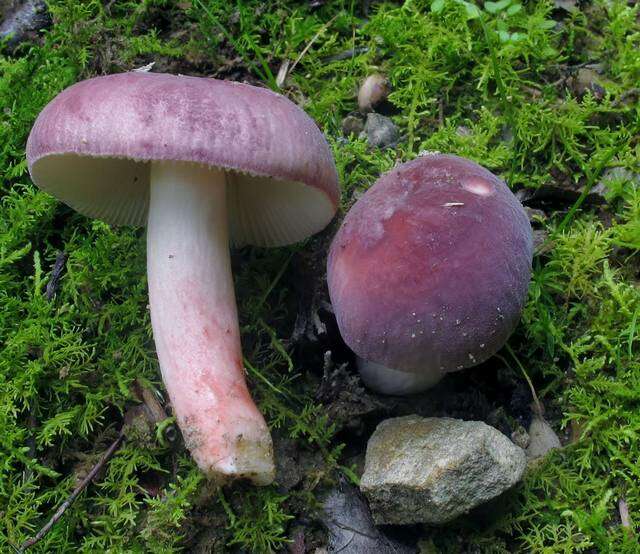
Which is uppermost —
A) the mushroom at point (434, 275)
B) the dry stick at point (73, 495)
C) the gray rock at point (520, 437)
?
the mushroom at point (434, 275)

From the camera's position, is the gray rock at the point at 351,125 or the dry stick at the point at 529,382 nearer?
the dry stick at the point at 529,382

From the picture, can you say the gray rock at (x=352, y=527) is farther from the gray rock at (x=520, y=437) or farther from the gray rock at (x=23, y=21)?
the gray rock at (x=23, y=21)

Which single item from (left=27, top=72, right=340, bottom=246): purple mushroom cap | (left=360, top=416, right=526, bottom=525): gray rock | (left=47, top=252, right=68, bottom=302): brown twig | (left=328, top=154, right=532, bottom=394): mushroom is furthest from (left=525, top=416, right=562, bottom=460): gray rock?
(left=47, top=252, right=68, bottom=302): brown twig

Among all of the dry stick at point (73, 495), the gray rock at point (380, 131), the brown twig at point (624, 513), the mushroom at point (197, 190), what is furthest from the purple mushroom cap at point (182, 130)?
the brown twig at point (624, 513)

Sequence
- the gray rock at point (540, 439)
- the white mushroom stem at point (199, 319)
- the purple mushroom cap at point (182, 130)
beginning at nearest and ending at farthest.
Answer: the purple mushroom cap at point (182, 130)
the white mushroom stem at point (199, 319)
the gray rock at point (540, 439)

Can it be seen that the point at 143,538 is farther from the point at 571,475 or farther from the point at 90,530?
the point at 571,475

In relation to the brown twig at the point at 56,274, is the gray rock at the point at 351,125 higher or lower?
higher

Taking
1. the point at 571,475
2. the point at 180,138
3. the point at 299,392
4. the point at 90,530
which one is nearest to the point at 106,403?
the point at 90,530
